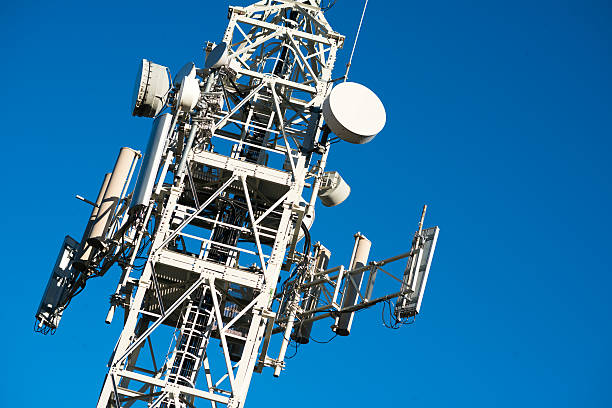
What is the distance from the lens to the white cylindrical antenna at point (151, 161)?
37.1 metres

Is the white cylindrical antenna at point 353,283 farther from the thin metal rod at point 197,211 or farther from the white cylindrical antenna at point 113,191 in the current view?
the white cylindrical antenna at point 113,191

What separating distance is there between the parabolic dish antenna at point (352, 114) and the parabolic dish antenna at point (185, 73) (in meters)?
4.91

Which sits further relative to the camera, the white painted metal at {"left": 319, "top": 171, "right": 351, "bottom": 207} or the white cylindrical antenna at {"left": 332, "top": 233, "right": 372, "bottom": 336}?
the white painted metal at {"left": 319, "top": 171, "right": 351, "bottom": 207}

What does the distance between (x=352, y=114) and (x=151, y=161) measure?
7521mm

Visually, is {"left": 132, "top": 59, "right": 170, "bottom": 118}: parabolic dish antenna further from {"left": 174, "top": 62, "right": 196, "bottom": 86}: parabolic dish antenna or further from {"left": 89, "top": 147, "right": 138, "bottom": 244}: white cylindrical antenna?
{"left": 89, "top": 147, "right": 138, "bottom": 244}: white cylindrical antenna

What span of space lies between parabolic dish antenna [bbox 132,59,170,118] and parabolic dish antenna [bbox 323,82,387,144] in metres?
6.00

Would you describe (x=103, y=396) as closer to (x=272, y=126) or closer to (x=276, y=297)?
(x=276, y=297)

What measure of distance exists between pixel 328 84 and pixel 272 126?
303 centimetres

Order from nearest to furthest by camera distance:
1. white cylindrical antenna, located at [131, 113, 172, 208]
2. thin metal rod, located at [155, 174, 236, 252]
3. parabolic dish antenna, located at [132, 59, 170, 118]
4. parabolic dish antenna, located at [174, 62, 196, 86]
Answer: thin metal rod, located at [155, 174, 236, 252] → white cylindrical antenna, located at [131, 113, 172, 208] → parabolic dish antenna, located at [174, 62, 196, 86] → parabolic dish antenna, located at [132, 59, 170, 118]

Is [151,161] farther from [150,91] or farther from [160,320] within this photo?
[160,320]

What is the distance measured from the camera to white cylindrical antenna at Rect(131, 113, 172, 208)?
37.1 metres

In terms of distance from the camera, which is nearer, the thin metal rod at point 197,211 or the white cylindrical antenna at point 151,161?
the thin metal rod at point 197,211

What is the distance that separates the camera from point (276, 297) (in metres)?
42.3

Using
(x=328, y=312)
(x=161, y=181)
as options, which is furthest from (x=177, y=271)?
(x=328, y=312)
